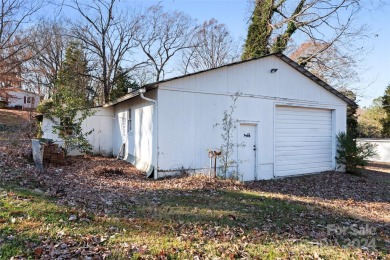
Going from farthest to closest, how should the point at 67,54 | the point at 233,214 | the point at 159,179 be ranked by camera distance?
the point at 67,54 < the point at 159,179 < the point at 233,214

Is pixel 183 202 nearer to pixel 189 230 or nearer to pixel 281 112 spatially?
pixel 189 230

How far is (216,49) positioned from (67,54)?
50.6 ft

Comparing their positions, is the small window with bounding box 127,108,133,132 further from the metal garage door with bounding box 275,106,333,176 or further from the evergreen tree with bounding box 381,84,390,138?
the evergreen tree with bounding box 381,84,390,138

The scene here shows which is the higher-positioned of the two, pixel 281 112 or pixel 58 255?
pixel 281 112

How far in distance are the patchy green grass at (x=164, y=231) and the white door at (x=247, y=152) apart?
3921mm

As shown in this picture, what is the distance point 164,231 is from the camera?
14.6 feet

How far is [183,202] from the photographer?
627cm

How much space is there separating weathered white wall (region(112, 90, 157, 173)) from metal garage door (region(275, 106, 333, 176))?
16.6 feet

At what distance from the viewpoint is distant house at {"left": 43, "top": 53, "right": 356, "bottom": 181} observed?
903cm

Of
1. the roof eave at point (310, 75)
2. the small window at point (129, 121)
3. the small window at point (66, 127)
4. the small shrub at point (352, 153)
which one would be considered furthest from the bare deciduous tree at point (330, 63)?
the small window at point (66, 127)

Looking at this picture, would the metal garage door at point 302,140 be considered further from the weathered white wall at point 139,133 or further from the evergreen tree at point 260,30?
the evergreen tree at point 260,30

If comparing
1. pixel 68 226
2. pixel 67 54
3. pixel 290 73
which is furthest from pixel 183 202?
pixel 67 54

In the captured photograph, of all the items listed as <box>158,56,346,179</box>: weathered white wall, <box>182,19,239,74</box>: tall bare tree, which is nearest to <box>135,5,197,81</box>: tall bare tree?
<box>182,19,239,74</box>: tall bare tree

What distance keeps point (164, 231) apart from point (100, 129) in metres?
12.2
